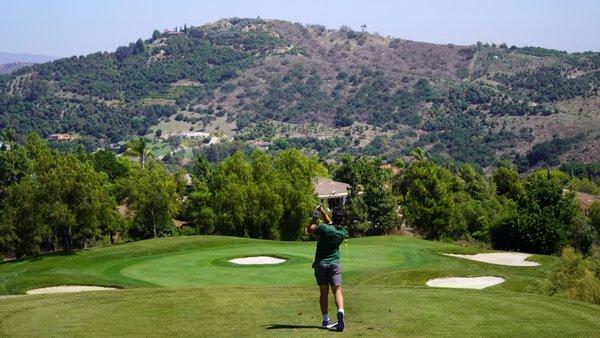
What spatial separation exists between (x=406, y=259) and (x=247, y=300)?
55.7 feet

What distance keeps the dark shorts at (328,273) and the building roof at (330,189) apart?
59.1m

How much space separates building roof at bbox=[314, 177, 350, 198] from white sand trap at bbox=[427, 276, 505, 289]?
46.0m

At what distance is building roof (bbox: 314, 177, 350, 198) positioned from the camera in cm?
7479

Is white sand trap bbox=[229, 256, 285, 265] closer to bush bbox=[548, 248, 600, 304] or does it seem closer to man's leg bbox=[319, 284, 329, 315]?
bush bbox=[548, 248, 600, 304]

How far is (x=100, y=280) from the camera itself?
25.3 metres

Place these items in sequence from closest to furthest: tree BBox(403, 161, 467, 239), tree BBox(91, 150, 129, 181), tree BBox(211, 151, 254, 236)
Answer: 1. tree BBox(211, 151, 254, 236)
2. tree BBox(403, 161, 467, 239)
3. tree BBox(91, 150, 129, 181)

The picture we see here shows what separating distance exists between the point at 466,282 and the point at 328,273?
1385 centimetres

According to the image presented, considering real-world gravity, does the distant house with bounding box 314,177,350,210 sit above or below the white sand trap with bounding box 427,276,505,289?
above

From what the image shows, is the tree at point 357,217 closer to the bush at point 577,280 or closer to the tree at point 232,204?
the tree at point 232,204

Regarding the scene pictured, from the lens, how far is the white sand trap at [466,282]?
82.4 feet

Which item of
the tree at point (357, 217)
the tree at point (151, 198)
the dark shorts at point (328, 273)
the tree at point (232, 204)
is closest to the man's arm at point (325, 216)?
the dark shorts at point (328, 273)

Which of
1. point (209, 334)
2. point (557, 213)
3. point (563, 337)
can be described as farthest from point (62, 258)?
point (557, 213)

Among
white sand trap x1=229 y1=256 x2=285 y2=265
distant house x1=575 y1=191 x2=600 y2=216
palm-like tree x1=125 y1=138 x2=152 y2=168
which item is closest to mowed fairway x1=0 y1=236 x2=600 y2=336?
white sand trap x1=229 y1=256 x2=285 y2=265

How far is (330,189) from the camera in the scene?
77875mm
